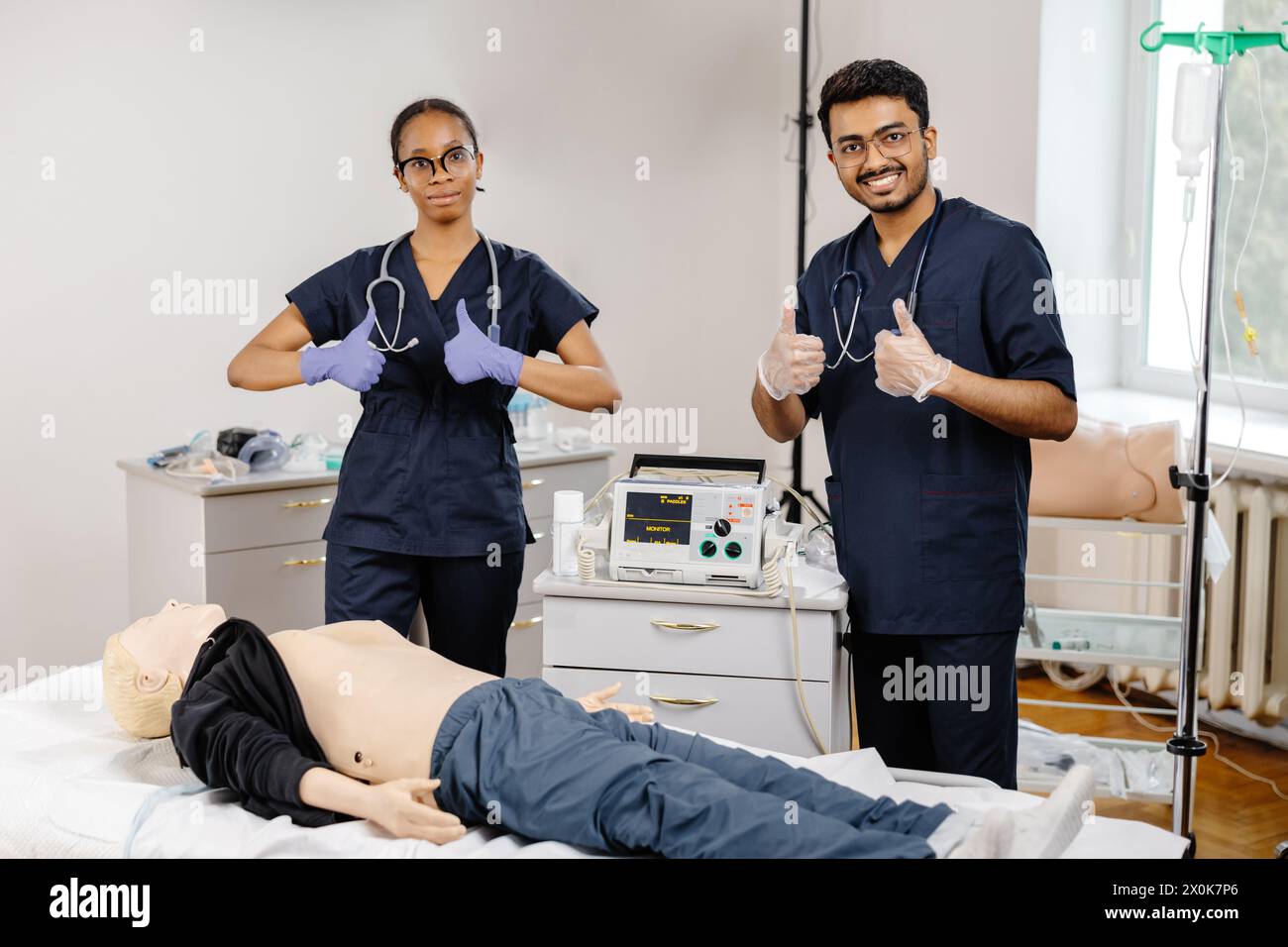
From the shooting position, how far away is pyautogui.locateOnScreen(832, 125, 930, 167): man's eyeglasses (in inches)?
80.0

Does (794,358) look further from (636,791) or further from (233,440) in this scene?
(233,440)

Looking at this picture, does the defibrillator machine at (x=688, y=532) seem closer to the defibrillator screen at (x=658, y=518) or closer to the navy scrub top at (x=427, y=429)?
the defibrillator screen at (x=658, y=518)

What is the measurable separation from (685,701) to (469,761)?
0.55 metres

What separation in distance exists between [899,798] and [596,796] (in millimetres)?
424

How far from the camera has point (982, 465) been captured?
2051 millimetres

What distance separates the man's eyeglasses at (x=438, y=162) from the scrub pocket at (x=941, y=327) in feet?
2.78

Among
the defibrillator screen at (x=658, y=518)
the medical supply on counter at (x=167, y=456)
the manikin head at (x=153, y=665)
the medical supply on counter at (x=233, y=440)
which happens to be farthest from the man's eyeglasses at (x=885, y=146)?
the medical supply on counter at (x=167, y=456)

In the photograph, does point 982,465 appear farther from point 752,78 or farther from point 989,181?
point 752,78

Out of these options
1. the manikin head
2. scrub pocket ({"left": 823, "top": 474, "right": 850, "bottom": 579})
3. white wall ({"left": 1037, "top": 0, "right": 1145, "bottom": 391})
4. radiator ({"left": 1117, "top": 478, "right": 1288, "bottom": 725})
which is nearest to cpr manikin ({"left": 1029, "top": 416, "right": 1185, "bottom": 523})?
radiator ({"left": 1117, "top": 478, "right": 1288, "bottom": 725})

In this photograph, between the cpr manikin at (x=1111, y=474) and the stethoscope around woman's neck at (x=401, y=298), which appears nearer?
the stethoscope around woman's neck at (x=401, y=298)

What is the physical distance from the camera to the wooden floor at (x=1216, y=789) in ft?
9.04

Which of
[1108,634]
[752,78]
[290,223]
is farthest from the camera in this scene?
[752,78]

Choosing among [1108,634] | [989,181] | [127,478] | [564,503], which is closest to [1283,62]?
[989,181]

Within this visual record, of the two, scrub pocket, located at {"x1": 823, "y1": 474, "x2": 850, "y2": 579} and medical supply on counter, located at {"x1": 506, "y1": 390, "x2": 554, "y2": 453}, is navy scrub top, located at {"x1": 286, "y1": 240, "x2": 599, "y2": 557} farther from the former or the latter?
medical supply on counter, located at {"x1": 506, "y1": 390, "x2": 554, "y2": 453}
